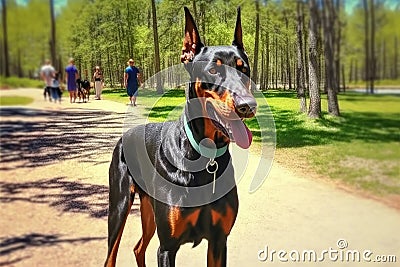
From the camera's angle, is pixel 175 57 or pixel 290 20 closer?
pixel 175 57

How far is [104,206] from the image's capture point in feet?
10.1

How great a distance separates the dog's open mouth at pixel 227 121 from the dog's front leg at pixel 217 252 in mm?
553

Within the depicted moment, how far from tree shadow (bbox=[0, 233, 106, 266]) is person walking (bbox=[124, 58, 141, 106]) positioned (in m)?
1.09

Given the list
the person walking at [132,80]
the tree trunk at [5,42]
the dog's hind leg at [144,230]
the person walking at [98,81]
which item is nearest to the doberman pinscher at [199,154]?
the dog's hind leg at [144,230]

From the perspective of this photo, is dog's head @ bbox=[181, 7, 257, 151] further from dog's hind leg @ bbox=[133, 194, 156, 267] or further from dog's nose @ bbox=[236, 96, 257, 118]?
dog's hind leg @ bbox=[133, 194, 156, 267]

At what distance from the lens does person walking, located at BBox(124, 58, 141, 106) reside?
2846mm

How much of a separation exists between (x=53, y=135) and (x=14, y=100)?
1.33ft

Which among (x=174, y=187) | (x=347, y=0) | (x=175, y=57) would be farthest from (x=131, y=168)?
(x=347, y=0)

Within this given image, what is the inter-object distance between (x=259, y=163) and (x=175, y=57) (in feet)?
2.62

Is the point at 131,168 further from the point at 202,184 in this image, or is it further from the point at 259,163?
the point at 259,163

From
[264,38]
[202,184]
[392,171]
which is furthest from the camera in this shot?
[392,171]

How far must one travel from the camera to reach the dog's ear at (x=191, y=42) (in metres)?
2.32

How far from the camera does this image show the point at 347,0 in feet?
9.48

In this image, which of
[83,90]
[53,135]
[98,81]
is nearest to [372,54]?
[98,81]
